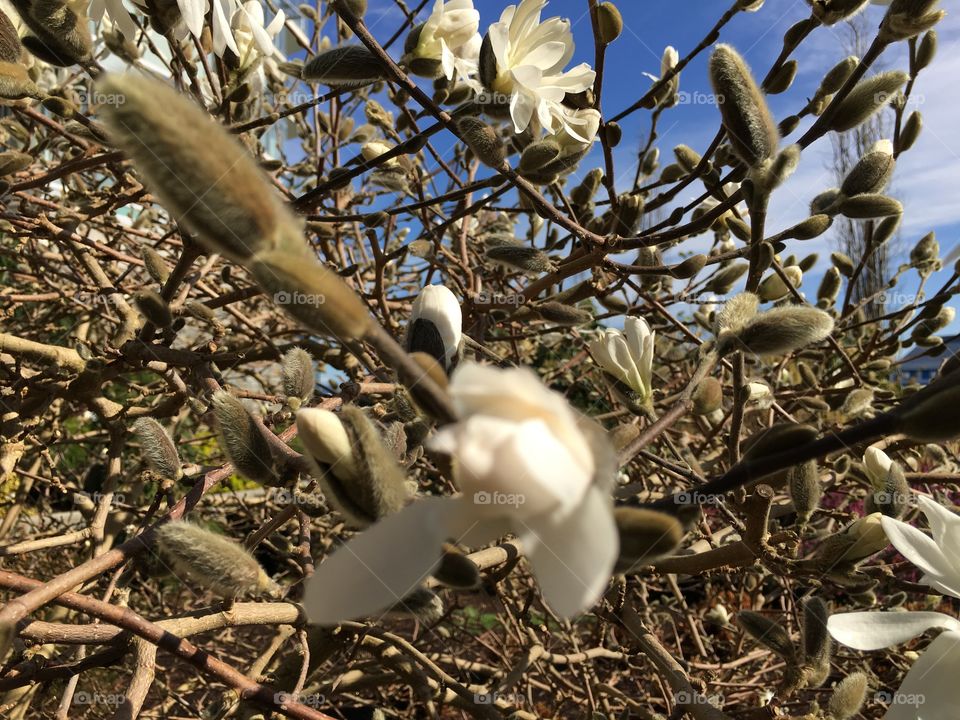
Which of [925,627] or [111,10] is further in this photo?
[111,10]

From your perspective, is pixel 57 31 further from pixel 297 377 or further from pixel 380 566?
pixel 380 566

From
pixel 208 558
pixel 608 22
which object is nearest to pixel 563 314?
pixel 608 22

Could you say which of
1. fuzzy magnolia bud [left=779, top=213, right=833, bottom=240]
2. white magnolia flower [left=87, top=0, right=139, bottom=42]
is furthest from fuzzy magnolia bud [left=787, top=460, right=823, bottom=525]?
white magnolia flower [left=87, top=0, right=139, bottom=42]

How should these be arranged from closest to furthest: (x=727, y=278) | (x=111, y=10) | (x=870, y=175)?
(x=870, y=175) < (x=111, y=10) < (x=727, y=278)

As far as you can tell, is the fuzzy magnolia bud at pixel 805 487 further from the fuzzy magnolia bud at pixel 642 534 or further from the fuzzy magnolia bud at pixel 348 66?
the fuzzy magnolia bud at pixel 348 66

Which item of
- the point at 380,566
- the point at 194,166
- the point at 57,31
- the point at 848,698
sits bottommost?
the point at 848,698

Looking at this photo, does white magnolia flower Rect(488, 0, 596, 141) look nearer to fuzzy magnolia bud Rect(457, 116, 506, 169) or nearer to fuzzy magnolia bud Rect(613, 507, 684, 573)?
fuzzy magnolia bud Rect(457, 116, 506, 169)
